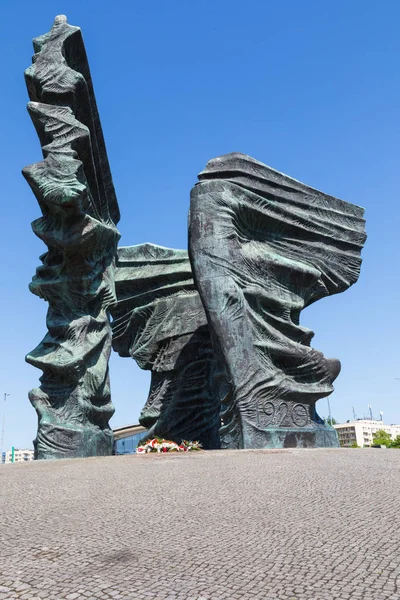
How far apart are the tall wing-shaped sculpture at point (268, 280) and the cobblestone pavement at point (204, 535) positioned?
3299 millimetres

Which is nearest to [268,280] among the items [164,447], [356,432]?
[164,447]

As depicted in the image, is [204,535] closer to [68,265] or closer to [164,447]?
[164,447]

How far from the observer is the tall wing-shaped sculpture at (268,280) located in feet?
28.5

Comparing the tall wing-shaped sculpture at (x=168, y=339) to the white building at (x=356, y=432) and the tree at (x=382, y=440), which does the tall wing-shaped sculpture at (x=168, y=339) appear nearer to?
the tree at (x=382, y=440)

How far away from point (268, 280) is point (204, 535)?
258 inches

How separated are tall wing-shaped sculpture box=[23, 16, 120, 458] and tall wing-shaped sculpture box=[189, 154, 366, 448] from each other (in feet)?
5.35

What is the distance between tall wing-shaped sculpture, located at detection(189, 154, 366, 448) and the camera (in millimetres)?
8672

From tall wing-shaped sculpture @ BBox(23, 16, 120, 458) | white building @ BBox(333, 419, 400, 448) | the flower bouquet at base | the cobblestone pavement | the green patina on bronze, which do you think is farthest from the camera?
white building @ BBox(333, 419, 400, 448)

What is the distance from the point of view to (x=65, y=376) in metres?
8.34

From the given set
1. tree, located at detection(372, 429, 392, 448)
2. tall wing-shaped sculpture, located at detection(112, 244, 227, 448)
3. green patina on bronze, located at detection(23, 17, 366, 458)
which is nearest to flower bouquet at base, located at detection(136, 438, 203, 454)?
green patina on bronze, located at detection(23, 17, 366, 458)

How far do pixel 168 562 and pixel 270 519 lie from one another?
95 cm

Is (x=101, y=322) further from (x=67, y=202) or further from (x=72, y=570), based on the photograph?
(x=72, y=570)

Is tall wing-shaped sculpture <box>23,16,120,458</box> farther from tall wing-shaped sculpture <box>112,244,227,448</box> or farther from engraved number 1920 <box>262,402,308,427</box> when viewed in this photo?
tall wing-shaped sculpture <box>112,244,227,448</box>

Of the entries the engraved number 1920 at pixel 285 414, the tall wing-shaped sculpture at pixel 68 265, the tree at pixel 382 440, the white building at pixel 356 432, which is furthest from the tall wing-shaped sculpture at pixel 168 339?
the white building at pixel 356 432
